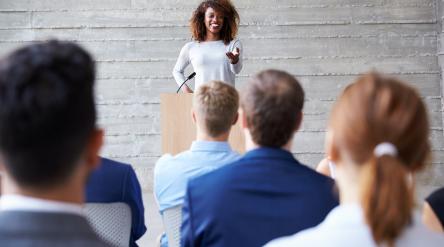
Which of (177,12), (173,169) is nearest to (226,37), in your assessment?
(177,12)

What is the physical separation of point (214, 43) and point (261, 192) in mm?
2762

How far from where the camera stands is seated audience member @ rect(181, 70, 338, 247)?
153cm

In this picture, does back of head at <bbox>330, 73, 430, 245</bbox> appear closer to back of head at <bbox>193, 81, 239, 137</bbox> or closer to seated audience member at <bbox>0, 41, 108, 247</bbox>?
seated audience member at <bbox>0, 41, 108, 247</bbox>

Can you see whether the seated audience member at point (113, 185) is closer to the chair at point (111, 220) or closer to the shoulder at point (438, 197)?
the chair at point (111, 220)

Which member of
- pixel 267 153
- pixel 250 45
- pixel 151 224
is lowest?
pixel 151 224

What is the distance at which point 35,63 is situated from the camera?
830 millimetres

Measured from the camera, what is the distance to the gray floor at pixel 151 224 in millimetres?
4156

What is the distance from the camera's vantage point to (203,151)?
6.76 feet

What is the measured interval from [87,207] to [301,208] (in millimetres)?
874

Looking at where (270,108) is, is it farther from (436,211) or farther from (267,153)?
(436,211)

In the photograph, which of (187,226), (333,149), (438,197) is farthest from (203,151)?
(333,149)

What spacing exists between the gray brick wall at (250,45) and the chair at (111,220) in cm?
386

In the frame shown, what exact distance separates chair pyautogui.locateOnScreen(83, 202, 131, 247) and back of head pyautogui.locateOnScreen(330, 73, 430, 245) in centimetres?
122

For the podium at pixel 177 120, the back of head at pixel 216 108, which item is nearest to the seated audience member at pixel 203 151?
the back of head at pixel 216 108
